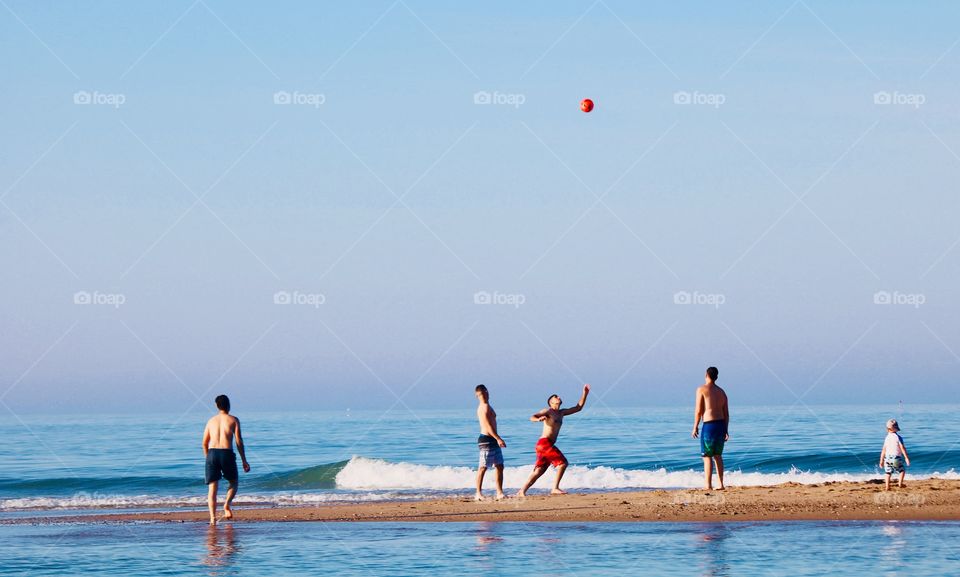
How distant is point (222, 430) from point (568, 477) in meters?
11.9

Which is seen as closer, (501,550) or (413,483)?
(501,550)

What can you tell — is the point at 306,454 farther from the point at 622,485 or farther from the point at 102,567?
the point at 102,567

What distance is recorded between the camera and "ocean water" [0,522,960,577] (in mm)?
11555

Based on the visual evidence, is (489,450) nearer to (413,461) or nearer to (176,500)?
(176,500)

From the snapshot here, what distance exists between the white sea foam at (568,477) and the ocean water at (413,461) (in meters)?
0.04

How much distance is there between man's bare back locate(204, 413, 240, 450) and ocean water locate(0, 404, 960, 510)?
6685 millimetres

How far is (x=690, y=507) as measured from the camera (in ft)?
51.3

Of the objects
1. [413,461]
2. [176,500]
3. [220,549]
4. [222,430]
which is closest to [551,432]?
[222,430]

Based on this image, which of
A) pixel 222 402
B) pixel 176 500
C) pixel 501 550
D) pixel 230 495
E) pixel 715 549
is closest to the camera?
pixel 715 549

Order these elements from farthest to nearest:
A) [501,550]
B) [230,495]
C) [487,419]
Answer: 1. [487,419]
2. [230,495]
3. [501,550]

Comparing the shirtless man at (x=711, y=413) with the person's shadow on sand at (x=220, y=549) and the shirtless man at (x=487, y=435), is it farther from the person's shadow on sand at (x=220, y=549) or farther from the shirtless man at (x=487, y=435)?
the person's shadow on sand at (x=220, y=549)

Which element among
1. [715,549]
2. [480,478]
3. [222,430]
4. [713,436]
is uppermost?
[222,430]

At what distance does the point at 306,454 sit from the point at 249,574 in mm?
23495

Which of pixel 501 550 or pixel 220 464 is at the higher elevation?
pixel 220 464
